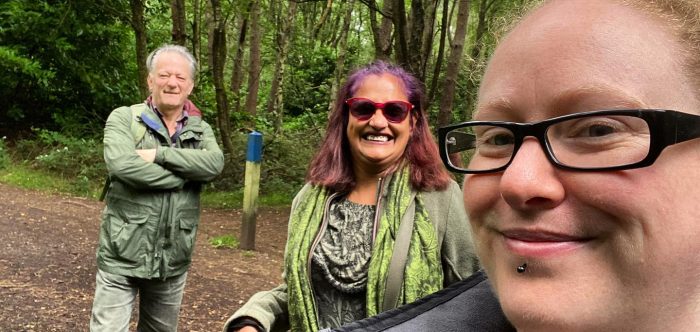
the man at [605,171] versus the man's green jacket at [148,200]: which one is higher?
the man at [605,171]

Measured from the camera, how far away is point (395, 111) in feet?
8.07

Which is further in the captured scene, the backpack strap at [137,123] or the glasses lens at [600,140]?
the backpack strap at [137,123]

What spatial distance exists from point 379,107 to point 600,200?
5.57 feet

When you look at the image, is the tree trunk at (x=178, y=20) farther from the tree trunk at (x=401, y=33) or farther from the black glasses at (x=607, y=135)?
the black glasses at (x=607, y=135)

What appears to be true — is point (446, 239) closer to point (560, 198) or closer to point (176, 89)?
point (560, 198)

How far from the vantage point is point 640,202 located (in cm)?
77

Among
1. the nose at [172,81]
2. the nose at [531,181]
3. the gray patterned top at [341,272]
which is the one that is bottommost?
the gray patterned top at [341,272]

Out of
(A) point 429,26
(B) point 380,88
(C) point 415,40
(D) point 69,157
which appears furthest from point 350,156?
(D) point 69,157

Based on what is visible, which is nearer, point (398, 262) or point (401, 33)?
point (398, 262)

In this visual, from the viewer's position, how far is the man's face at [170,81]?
151 inches

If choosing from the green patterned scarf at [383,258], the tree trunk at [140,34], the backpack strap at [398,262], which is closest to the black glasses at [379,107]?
the green patterned scarf at [383,258]

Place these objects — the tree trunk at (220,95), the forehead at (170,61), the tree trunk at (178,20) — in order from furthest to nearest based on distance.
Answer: the tree trunk at (220,95), the tree trunk at (178,20), the forehead at (170,61)

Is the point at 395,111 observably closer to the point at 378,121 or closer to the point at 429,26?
the point at 378,121

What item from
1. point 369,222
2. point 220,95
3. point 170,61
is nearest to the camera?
point 369,222
